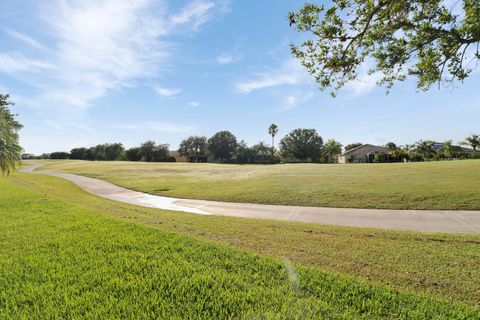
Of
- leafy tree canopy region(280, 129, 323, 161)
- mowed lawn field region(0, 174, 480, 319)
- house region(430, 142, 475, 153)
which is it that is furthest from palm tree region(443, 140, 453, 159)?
mowed lawn field region(0, 174, 480, 319)

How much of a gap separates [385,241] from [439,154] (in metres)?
64.4

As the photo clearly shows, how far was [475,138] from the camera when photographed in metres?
54.8

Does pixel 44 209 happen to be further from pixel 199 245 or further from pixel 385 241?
pixel 385 241

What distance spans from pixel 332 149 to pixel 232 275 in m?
79.8

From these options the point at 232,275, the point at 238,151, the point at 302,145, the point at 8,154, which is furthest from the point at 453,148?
the point at 8,154

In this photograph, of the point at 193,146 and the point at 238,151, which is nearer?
the point at 238,151

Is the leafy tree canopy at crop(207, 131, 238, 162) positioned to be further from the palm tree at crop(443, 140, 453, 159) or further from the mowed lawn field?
the mowed lawn field

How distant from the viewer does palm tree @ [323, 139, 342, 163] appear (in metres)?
78.6

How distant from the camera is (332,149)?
259ft

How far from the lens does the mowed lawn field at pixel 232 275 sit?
9.71 ft

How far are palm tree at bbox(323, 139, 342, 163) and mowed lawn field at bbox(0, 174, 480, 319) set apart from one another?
75.4 metres

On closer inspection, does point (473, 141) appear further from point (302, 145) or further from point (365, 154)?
point (302, 145)

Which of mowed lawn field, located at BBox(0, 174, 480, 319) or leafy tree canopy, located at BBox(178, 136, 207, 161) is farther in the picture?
leafy tree canopy, located at BBox(178, 136, 207, 161)

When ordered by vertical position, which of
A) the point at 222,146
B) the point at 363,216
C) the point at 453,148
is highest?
the point at 222,146
